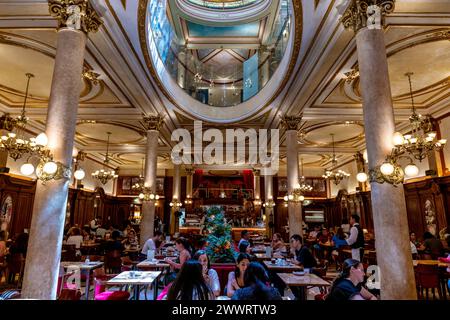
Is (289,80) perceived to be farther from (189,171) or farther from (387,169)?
(189,171)

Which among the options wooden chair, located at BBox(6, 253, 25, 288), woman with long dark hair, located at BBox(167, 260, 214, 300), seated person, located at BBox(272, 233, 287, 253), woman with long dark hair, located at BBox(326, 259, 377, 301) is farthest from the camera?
seated person, located at BBox(272, 233, 287, 253)

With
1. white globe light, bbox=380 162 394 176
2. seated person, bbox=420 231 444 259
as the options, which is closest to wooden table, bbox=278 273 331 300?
white globe light, bbox=380 162 394 176

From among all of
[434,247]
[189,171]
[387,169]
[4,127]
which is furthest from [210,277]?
[189,171]

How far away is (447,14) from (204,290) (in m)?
6.18

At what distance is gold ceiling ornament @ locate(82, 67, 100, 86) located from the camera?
7.11 metres

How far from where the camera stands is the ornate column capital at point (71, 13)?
4.41 m

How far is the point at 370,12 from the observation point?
171 inches

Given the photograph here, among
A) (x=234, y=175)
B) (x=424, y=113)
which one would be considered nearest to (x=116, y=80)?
(x=424, y=113)

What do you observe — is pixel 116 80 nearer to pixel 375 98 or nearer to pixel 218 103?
pixel 218 103

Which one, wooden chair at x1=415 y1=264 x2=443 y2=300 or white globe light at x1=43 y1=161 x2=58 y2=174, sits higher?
white globe light at x1=43 y1=161 x2=58 y2=174

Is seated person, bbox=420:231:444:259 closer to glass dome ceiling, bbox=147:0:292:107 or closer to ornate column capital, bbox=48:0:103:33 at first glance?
glass dome ceiling, bbox=147:0:292:107

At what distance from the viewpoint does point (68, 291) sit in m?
3.42

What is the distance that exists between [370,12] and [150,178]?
7.80 meters

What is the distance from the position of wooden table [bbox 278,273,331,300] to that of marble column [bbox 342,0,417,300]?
0.81m
